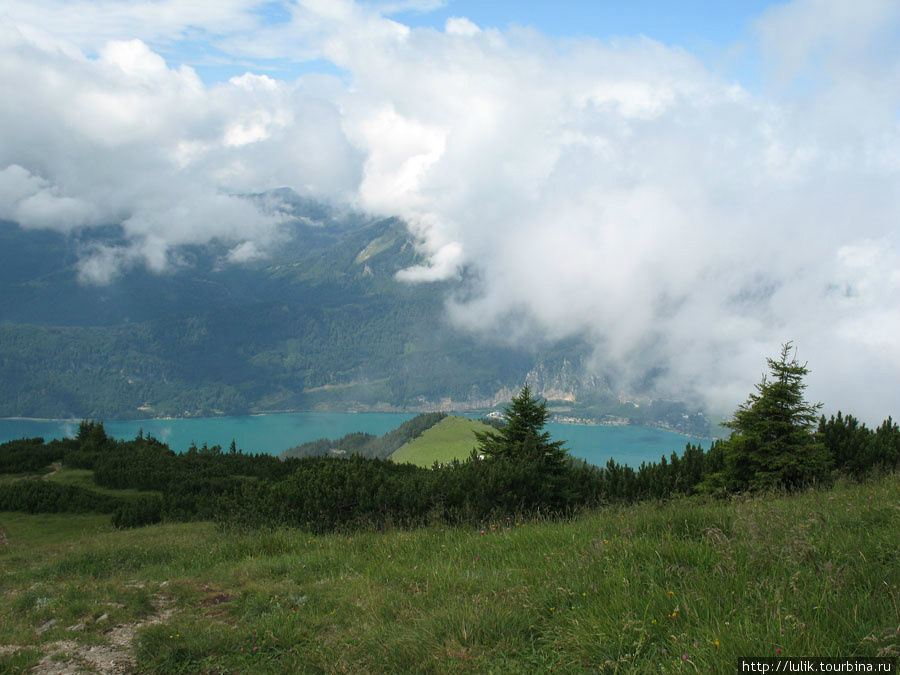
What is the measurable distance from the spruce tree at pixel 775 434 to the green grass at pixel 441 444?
13260 cm

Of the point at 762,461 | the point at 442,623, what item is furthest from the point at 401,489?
the point at 762,461

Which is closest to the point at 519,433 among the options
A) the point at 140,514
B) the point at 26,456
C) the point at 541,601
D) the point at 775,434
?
the point at 775,434

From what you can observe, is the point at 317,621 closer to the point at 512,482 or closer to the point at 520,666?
the point at 520,666

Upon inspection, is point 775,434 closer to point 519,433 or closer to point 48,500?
point 519,433

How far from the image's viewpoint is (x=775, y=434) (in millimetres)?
18953

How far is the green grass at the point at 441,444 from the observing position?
159 m

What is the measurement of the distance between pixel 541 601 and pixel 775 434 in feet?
56.7

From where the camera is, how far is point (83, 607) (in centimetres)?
724

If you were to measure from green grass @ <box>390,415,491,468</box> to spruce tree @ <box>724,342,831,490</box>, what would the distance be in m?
133

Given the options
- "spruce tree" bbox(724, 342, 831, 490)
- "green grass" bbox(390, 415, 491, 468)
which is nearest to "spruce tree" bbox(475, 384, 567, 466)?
"spruce tree" bbox(724, 342, 831, 490)

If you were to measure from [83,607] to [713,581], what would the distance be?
7.84 meters

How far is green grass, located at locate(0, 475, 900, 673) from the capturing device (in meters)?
4.14

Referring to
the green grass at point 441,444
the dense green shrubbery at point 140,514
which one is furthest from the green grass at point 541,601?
the green grass at point 441,444

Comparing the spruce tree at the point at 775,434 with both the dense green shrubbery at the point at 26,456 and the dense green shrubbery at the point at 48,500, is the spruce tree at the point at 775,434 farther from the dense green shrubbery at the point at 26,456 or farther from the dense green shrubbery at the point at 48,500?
the dense green shrubbery at the point at 26,456
